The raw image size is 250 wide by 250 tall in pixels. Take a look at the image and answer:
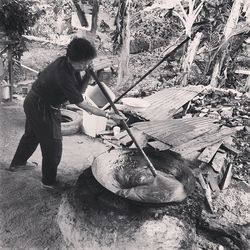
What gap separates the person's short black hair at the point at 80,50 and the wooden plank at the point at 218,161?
2.91m

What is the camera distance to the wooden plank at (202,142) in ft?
17.0

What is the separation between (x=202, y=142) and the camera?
5484 mm

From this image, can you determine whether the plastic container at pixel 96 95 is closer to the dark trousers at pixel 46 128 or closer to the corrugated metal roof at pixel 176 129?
the corrugated metal roof at pixel 176 129

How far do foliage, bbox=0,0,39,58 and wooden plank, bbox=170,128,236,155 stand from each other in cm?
475

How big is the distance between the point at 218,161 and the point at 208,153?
29 cm

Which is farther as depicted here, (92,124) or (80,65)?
(92,124)

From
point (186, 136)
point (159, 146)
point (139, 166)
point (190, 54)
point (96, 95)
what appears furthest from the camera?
point (190, 54)

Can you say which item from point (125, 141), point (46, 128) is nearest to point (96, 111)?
point (46, 128)

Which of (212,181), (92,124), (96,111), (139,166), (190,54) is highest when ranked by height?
(96,111)

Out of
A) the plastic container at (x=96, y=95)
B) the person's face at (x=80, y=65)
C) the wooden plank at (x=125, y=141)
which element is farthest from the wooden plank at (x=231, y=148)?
the person's face at (x=80, y=65)

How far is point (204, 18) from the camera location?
10.4m

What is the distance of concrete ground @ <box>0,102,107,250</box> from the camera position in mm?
3887

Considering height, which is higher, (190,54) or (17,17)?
(17,17)

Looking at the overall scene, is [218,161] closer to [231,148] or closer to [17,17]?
[231,148]
